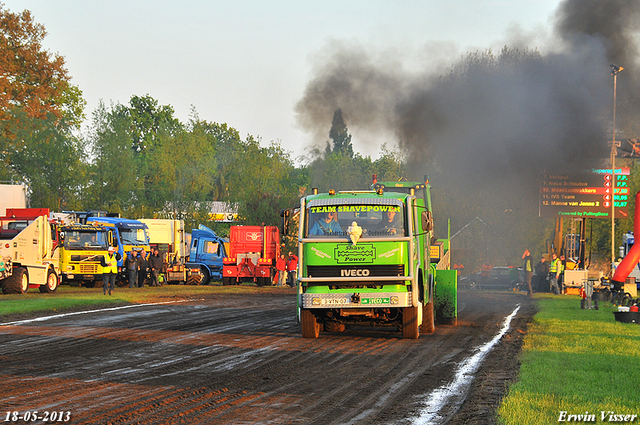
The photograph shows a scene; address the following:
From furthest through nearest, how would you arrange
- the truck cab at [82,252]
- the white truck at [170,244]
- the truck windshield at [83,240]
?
the white truck at [170,244]
the truck windshield at [83,240]
the truck cab at [82,252]

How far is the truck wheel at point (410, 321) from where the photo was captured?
50.4 feet

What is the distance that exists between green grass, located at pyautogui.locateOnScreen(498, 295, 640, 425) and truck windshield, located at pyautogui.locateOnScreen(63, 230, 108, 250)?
2337 cm

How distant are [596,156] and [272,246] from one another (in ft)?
61.2

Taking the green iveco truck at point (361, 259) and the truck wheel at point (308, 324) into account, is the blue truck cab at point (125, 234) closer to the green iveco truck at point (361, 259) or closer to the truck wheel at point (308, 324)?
the truck wheel at point (308, 324)

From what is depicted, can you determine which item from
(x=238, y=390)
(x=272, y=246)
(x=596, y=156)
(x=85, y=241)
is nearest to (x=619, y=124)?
(x=596, y=156)

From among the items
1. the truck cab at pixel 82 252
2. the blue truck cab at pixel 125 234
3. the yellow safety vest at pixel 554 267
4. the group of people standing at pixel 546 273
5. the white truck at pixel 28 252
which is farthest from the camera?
the yellow safety vest at pixel 554 267

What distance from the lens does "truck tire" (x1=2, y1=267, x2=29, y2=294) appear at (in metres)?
30.8

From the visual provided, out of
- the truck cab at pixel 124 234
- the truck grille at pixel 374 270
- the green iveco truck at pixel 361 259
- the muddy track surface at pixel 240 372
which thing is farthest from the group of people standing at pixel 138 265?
the truck grille at pixel 374 270

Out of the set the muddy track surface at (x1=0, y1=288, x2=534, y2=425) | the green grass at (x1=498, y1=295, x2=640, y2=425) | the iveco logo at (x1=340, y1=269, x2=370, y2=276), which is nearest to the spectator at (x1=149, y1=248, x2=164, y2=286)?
the muddy track surface at (x1=0, y1=288, x2=534, y2=425)

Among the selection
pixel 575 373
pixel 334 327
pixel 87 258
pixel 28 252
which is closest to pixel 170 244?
pixel 87 258

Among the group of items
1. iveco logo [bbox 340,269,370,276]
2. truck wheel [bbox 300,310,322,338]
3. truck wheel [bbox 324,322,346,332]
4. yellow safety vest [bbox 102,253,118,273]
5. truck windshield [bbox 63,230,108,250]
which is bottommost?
truck wheel [bbox 324,322,346,332]

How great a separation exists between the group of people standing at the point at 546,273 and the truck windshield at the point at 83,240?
1988 cm

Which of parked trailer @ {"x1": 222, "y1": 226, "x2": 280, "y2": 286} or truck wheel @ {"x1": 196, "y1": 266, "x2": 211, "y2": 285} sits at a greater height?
parked trailer @ {"x1": 222, "y1": 226, "x2": 280, "y2": 286}

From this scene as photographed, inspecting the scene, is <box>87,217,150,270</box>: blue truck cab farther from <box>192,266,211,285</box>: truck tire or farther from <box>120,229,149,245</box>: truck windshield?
<box>192,266,211,285</box>: truck tire
